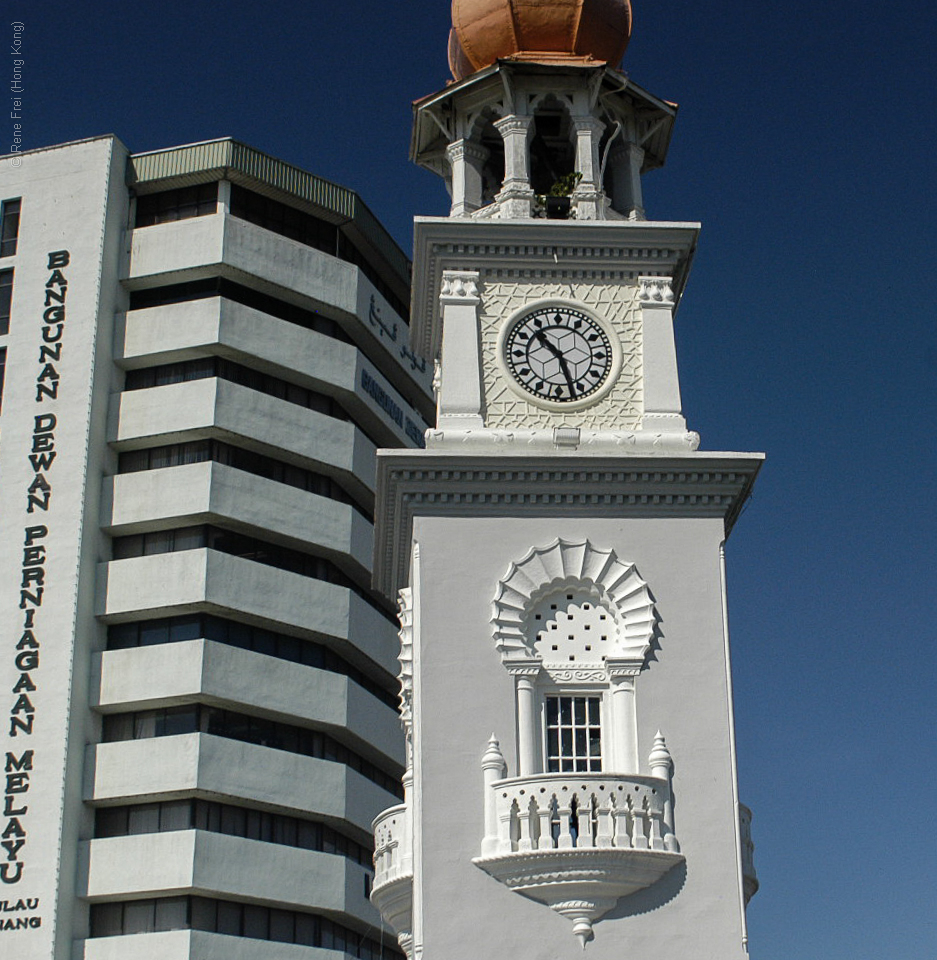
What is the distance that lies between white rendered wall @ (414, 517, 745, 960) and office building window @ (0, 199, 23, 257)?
132ft

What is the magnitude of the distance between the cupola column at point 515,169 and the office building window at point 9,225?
35751 millimetres

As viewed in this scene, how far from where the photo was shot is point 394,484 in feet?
89.6

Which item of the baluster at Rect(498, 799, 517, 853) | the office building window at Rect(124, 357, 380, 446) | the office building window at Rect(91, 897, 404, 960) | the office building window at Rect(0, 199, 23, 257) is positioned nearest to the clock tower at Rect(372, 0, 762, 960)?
the baluster at Rect(498, 799, 517, 853)

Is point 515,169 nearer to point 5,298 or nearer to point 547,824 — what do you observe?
point 547,824

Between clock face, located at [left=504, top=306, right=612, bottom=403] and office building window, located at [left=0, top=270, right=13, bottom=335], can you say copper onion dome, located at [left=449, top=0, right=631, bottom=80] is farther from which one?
office building window, located at [left=0, top=270, right=13, bottom=335]

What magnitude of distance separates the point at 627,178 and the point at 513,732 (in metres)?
11.8

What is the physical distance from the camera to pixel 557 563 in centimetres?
2686

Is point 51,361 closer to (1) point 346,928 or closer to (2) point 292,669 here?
(2) point 292,669

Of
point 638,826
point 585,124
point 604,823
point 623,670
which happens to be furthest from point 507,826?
point 585,124

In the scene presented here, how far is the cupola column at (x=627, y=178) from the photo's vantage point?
31766 millimetres

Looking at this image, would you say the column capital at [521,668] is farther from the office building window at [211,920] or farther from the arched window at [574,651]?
the office building window at [211,920]

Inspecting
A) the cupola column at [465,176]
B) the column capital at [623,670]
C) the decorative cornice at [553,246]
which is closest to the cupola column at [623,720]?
the column capital at [623,670]

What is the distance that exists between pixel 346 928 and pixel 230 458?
1720 cm

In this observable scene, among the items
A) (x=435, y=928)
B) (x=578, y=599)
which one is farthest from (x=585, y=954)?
(x=578, y=599)
